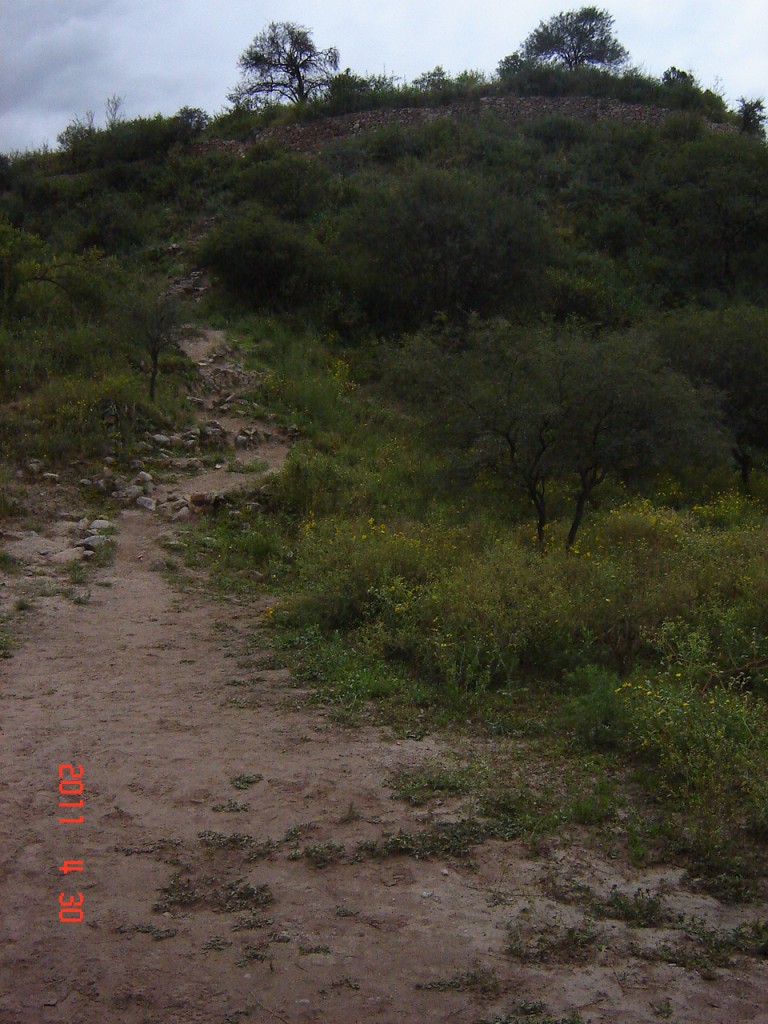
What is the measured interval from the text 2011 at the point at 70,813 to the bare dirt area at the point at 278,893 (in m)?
0.02

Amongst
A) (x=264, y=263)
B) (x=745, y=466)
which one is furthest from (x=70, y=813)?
(x=264, y=263)

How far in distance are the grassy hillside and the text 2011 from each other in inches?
65.6

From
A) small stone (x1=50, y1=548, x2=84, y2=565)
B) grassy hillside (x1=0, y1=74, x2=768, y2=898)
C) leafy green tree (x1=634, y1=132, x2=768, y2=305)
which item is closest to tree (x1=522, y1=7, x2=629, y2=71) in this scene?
grassy hillside (x1=0, y1=74, x2=768, y2=898)

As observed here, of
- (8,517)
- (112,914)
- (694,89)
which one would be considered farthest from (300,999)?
(694,89)

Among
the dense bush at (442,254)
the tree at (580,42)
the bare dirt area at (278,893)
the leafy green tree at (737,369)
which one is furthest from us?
A: the tree at (580,42)

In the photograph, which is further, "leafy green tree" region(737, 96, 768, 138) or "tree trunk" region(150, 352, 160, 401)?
"leafy green tree" region(737, 96, 768, 138)

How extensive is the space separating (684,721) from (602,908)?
1.44m

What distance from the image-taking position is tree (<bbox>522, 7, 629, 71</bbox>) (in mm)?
33844

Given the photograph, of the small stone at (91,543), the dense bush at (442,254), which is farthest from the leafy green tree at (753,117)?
the small stone at (91,543)

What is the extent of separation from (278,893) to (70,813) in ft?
3.96

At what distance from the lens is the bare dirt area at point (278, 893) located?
10.3ft

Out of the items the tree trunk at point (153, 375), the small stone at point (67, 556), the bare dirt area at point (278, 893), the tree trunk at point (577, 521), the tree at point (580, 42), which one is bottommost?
the bare dirt area at point (278, 893)

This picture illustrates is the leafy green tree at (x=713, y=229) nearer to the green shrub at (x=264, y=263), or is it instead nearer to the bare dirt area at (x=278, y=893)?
the green shrub at (x=264, y=263)

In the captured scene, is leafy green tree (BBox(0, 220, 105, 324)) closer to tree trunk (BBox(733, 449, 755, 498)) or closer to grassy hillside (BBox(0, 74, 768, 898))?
grassy hillside (BBox(0, 74, 768, 898))
